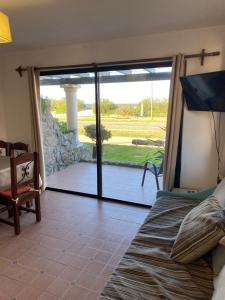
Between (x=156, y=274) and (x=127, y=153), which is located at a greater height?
(x=127, y=153)

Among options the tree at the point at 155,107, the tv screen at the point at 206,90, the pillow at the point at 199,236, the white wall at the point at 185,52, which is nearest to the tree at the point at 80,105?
the white wall at the point at 185,52

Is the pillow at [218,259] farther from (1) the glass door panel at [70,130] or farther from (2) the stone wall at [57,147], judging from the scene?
(2) the stone wall at [57,147]

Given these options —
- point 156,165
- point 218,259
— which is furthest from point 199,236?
point 156,165

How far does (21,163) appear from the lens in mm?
2613

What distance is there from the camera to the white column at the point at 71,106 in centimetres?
380

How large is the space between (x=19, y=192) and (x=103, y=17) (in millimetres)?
2105

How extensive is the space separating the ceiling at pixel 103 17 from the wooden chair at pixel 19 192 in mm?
1418

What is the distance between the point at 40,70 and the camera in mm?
3672

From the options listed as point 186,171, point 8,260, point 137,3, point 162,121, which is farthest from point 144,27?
point 8,260

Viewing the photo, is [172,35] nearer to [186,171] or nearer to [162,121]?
[162,121]

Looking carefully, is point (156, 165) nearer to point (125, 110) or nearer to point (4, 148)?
point (125, 110)

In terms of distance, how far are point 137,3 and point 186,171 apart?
200cm

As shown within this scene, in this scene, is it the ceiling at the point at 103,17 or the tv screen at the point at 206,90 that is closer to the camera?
the ceiling at the point at 103,17

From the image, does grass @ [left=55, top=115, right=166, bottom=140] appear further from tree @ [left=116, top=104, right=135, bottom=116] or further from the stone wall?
the stone wall
